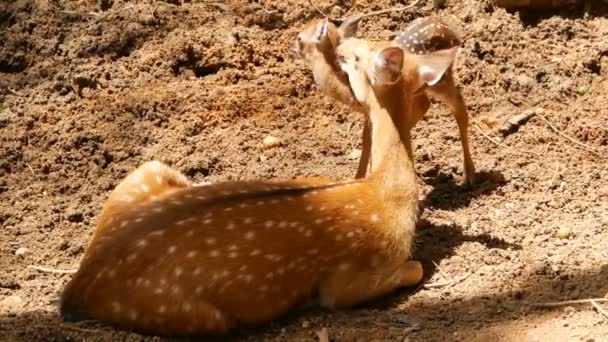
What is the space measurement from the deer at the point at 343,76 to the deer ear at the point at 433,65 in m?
0.28

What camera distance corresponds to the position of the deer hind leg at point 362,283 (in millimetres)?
5352

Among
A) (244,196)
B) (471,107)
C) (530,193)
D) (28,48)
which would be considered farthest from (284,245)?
(28,48)

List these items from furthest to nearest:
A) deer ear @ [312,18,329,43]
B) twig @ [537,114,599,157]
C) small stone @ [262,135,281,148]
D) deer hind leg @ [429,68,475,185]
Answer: small stone @ [262,135,281,148] < twig @ [537,114,599,157] < deer hind leg @ [429,68,475,185] < deer ear @ [312,18,329,43]

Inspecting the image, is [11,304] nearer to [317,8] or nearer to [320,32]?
[320,32]

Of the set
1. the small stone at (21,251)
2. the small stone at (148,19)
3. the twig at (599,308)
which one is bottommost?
the twig at (599,308)

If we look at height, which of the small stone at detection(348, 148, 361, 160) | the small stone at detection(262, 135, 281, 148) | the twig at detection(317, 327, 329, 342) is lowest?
the twig at detection(317, 327, 329, 342)

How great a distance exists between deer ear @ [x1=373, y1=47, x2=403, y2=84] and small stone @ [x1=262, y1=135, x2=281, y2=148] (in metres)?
1.53

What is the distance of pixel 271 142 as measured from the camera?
6.95 meters

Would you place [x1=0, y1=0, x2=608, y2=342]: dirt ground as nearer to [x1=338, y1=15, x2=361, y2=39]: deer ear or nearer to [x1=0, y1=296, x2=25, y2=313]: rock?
[x1=0, y1=296, x2=25, y2=313]: rock

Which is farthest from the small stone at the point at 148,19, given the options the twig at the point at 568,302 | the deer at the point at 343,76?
the twig at the point at 568,302

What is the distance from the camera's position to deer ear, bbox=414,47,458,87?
559 centimetres

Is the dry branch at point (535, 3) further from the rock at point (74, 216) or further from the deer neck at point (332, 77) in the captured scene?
the rock at point (74, 216)

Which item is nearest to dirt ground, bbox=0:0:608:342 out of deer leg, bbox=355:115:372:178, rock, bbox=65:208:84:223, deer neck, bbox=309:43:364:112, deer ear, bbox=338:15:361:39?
rock, bbox=65:208:84:223

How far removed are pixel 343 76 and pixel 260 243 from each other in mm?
1307
